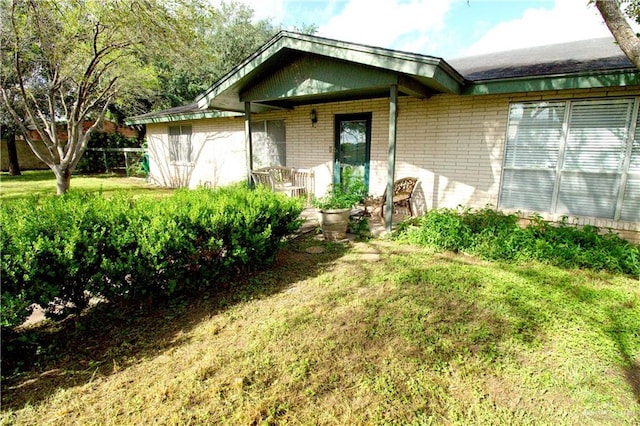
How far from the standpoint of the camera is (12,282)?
8.03 feet

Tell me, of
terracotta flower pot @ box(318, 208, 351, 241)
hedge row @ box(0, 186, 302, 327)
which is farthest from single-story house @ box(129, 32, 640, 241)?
hedge row @ box(0, 186, 302, 327)

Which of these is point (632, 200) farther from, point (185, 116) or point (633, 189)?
point (185, 116)

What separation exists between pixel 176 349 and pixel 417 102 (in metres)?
6.23

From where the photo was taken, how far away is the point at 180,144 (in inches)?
486

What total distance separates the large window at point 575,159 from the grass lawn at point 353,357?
181cm

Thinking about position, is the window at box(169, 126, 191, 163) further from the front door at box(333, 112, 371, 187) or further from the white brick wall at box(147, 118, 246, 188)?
the front door at box(333, 112, 371, 187)

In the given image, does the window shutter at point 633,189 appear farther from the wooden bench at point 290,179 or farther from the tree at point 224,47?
the tree at point 224,47

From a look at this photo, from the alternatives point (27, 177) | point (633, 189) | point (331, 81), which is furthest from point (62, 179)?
point (633, 189)

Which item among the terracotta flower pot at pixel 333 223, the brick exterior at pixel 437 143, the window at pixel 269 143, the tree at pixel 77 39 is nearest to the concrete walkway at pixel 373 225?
the terracotta flower pot at pixel 333 223

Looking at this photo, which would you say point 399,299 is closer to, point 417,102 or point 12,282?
point 12,282

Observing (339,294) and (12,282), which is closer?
(12,282)

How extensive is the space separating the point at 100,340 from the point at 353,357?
2.22 metres

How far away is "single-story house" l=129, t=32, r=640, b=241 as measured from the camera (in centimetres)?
515

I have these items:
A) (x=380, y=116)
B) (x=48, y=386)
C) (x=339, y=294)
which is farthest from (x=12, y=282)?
(x=380, y=116)
